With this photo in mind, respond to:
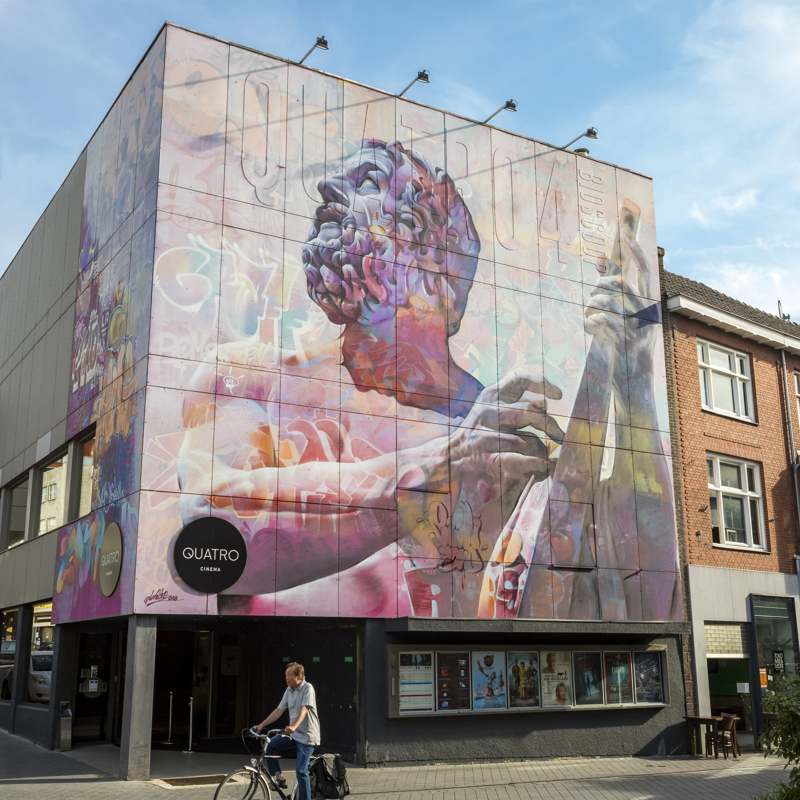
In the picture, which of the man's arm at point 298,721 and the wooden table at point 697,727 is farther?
the wooden table at point 697,727

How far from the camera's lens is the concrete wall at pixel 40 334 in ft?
71.9

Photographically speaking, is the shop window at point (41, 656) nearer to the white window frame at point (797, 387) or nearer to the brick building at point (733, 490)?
the brick building at point (733, 490)

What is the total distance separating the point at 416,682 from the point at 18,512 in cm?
1324

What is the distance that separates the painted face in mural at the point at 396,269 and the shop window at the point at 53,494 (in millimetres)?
7782

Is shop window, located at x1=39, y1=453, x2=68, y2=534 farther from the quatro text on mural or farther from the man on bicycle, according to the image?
the quatro text on mural

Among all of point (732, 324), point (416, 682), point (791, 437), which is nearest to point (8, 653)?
point (416, 682)

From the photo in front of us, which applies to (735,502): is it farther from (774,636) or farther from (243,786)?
(243,786)

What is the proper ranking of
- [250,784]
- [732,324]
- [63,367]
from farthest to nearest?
1. [732,324]
2. [63,367]
3. [250,784]

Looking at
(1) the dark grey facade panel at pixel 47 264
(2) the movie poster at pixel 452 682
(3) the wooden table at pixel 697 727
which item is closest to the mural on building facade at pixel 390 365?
(2) the movie poster at pixel 452 682

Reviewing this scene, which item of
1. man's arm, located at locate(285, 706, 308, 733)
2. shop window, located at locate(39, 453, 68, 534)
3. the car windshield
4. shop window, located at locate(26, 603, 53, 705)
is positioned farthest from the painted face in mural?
the car windshield

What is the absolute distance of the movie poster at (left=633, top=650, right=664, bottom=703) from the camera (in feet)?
65.9

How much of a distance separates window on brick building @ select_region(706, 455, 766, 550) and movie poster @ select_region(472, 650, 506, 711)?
7.64 meters

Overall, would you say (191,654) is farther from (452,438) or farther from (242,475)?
(452,438)

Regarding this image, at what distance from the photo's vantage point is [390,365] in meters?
18.3
